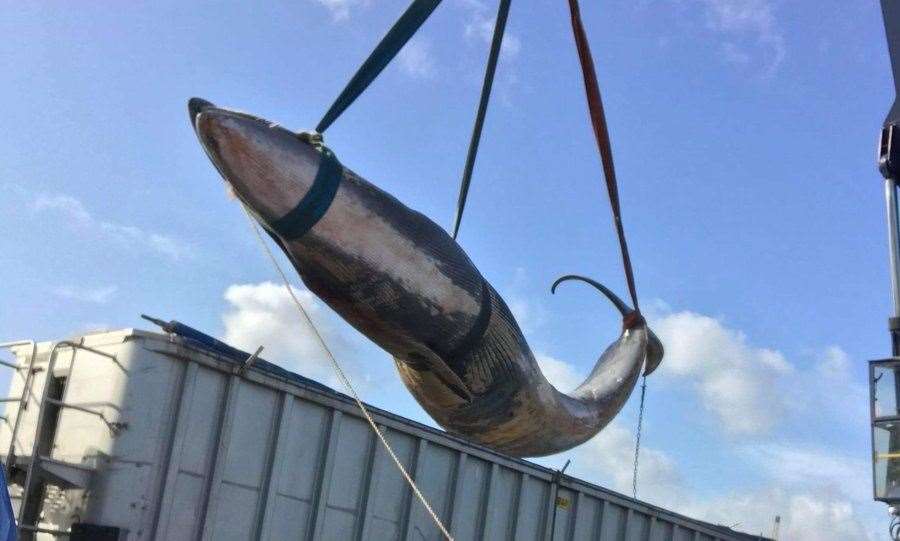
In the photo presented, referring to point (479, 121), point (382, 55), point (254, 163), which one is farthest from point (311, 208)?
point (479, 121)

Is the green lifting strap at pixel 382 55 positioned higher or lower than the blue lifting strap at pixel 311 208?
higher

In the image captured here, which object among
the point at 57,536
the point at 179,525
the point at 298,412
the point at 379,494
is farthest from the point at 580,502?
the point at 57,536

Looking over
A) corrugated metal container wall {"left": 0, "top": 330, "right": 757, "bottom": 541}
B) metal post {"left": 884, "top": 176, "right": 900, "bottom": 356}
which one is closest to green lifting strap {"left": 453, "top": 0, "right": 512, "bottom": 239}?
corrugated metal container wall {"left": 0, "top": 330, "right": 757, "bottom": 541}

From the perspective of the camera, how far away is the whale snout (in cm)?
187

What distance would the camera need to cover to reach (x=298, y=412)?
6828mm

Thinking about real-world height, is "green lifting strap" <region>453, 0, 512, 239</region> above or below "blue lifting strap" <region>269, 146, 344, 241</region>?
above

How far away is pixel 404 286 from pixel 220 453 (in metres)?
4.78

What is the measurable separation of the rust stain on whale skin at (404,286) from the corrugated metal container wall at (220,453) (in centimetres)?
427

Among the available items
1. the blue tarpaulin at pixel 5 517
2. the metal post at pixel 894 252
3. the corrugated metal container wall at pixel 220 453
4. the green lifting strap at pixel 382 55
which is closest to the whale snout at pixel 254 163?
the green lifting strap at pixel 382 55

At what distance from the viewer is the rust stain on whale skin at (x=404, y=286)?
189 cm

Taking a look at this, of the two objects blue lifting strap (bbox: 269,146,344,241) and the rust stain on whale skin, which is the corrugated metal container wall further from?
blue lifting strap (bbox: 269,146,344,241)

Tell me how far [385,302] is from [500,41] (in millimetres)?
856

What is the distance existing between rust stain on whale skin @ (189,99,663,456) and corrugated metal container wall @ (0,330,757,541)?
14.0ft

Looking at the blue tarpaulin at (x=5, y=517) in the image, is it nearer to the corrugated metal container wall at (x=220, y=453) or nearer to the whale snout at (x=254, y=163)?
the corrugated metal container wall at (x=220, y=453)
